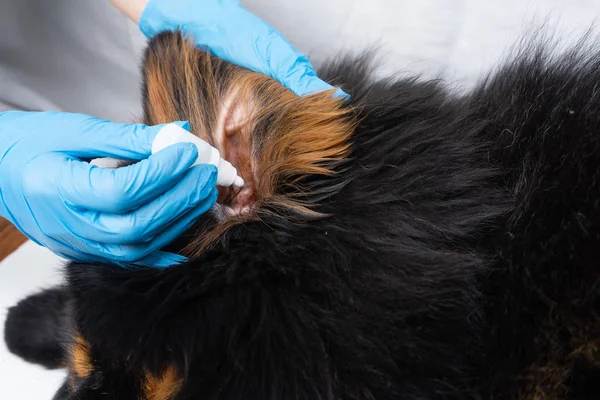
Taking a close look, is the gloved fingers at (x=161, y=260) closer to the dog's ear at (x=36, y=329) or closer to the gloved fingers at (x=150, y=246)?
the gloved fingers at (x=150, y=246)

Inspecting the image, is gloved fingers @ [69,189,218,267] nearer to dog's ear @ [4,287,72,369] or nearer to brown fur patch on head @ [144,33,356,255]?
brown fur patch on head @ [144,33,356,255]

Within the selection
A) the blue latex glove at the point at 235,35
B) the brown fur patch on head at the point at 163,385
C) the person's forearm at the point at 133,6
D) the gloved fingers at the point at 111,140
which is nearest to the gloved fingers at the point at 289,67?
the blue latex glove at the point at 235,35

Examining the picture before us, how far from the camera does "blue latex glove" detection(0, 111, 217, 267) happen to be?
25.6 inches

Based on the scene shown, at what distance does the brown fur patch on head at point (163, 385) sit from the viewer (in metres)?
0.57

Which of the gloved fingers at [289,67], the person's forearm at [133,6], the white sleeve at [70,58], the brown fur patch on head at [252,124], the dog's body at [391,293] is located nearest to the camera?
the dog's body at [391,293]

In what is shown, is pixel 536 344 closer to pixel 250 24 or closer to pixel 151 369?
pixel 151 369

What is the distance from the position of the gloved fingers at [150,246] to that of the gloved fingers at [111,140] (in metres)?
0.11

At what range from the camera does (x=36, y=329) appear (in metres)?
1.15

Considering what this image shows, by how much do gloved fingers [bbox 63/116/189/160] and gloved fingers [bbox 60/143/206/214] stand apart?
0.05 m

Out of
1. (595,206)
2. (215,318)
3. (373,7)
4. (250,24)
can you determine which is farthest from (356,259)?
(373,7)

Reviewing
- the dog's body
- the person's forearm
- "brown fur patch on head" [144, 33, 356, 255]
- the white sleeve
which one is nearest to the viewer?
the dog's body

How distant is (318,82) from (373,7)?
466 millimetres

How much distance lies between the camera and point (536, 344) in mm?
560

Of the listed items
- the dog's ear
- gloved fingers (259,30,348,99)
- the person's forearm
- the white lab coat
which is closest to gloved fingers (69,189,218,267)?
gloved fingers (259,30,348,99)
